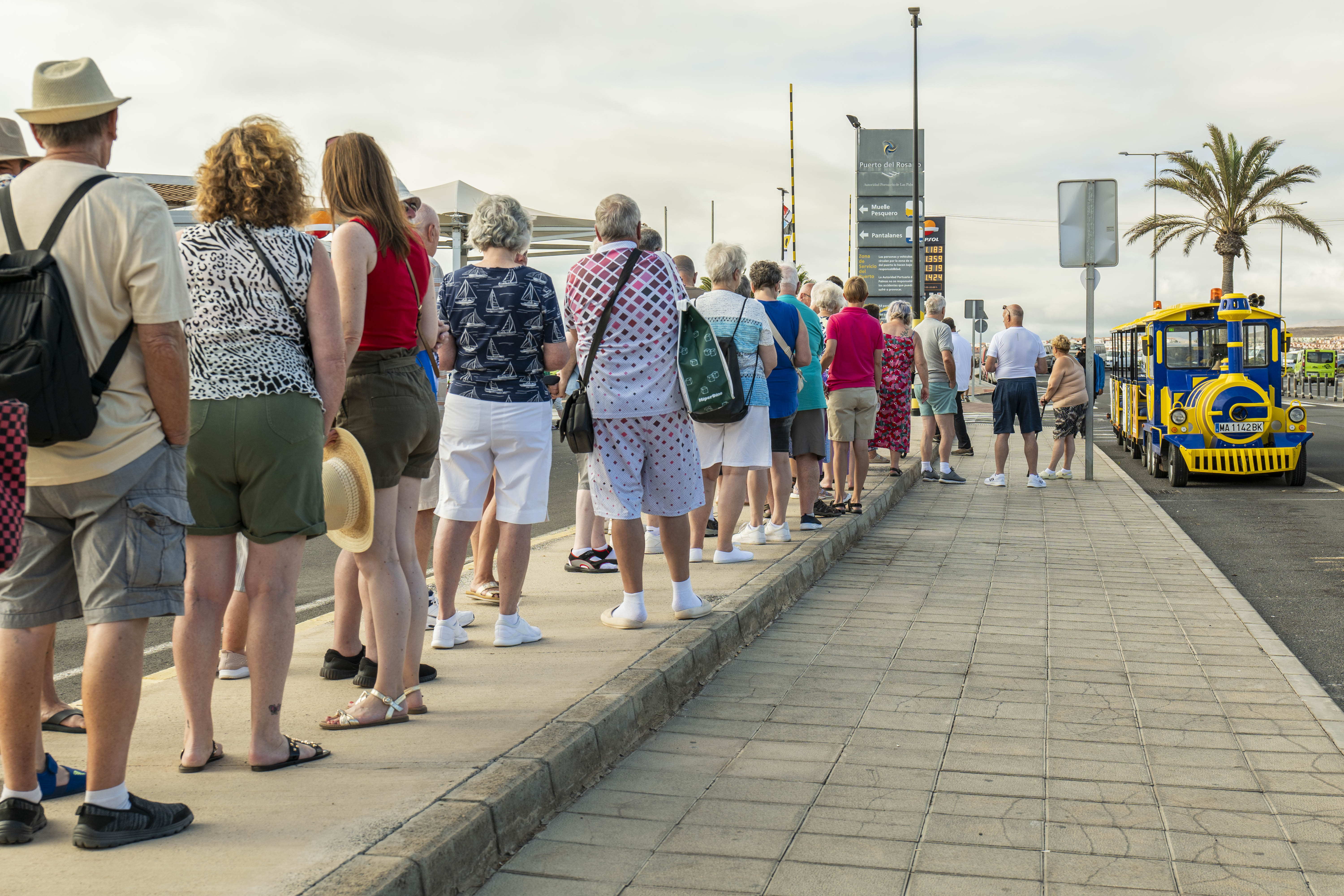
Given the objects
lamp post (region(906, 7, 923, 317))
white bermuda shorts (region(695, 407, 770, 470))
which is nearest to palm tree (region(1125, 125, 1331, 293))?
lamp post (region(906, 7, 923, 317))

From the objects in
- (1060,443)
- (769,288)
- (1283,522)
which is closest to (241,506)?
(769,288)

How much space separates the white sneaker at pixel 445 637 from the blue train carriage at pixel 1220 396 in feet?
35.6

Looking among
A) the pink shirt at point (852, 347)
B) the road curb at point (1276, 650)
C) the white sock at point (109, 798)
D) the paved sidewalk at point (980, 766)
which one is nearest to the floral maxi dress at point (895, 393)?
the pink shirt at point (852, 347)

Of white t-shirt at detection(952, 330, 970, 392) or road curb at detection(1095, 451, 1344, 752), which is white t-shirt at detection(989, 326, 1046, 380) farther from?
road curb at detection(1095, 451, 1344, 752)

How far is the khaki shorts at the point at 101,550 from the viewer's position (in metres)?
2.89

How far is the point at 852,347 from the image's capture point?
9.77 m

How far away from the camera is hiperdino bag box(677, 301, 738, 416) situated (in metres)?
5.45

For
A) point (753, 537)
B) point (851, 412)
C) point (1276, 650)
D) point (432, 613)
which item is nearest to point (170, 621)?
point (432, 613)

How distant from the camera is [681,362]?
5.48 m

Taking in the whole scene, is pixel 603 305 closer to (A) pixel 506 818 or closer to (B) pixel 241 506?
(B) pixel 241 506

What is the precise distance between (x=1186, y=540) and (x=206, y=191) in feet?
27.1

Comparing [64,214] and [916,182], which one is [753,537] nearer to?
[64,214]

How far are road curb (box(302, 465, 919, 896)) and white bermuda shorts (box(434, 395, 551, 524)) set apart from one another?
84 centimetres

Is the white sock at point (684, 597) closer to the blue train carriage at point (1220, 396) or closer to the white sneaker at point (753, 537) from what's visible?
the white sneaker at point (753, 537)
